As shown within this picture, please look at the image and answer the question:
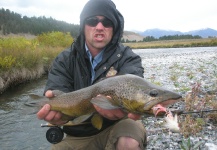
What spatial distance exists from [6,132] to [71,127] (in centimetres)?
452

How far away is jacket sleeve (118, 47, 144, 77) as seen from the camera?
3.68 metres

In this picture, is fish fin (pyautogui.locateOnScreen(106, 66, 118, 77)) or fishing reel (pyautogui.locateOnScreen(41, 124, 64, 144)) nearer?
fish fin (pyautogui.locateOnScreen(106, 66, 118, 77))

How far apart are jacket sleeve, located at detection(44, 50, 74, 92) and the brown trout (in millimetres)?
514

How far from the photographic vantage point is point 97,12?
4.10 m

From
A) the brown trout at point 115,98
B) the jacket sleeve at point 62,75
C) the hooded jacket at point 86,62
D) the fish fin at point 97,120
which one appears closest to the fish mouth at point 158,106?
the brown trout at point 115,98

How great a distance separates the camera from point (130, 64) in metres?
3.84

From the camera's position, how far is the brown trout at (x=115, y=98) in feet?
8.66

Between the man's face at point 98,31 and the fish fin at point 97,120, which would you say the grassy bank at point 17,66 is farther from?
the fish fin at point 97,120

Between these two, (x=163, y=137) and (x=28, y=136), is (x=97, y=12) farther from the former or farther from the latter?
(x=28, y=136)

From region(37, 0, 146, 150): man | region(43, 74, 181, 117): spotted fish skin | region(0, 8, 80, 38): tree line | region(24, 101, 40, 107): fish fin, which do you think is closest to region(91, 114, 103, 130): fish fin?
region(43, 74, 181, 117): spotted fish skin

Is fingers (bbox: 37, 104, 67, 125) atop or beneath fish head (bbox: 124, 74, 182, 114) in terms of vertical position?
beneath

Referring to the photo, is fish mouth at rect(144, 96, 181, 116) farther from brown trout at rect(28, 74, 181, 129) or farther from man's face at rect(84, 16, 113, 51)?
man's face at rect(84, 16, 113, 51)

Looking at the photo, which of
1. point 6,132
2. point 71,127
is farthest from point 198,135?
point 6,132

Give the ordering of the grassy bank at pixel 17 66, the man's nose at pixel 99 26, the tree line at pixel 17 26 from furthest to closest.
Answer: the tree line at pixel 17 26 < the grassy bank at pixel 17 66 < the man's nose at pixel 99 26
